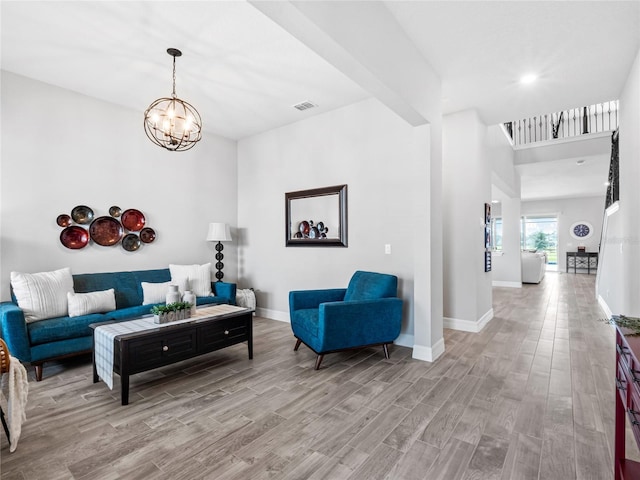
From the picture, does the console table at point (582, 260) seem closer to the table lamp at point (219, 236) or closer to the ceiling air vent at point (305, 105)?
the ceiling air vent at point (305, 105)

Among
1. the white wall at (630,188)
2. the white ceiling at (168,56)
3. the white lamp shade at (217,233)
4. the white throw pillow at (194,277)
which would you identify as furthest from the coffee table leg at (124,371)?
the white wall at (630,188)

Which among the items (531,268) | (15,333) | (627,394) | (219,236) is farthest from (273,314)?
(531,268)

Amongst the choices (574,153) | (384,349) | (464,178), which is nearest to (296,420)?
(384,349)

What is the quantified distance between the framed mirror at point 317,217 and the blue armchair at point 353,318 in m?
0.93

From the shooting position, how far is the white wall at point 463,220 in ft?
14.8

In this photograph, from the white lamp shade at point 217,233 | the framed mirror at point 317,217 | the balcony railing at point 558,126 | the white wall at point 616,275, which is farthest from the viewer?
the balcony railing at point 558,126

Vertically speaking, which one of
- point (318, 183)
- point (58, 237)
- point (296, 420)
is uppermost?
point (318, 183)

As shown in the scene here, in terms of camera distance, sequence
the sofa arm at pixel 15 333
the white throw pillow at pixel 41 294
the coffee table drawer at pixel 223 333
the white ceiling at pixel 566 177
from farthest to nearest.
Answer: the white ceiling at pixel 566 177 → the white throw pillow at pixel 41 294 → the coffee table drawer at pixel 223 333 → the sofa arm at pixel 15 333

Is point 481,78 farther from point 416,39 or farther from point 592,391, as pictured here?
point 592,391

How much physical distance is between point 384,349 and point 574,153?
21.6 feet

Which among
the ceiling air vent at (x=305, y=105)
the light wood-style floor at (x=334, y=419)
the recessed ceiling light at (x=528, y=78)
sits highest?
the ceiling air vent at (x=305, y=105)

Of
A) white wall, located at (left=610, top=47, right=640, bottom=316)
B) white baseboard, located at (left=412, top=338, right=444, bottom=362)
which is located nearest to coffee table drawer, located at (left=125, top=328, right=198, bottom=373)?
white baseboard, located at (left=412, top=338, right=444, bottom=362)

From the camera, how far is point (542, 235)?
1391 cm

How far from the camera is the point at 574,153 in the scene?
7.02 metres
